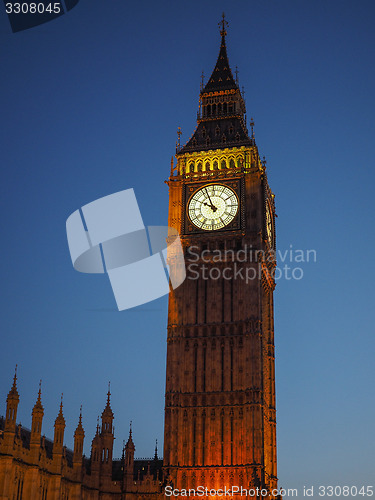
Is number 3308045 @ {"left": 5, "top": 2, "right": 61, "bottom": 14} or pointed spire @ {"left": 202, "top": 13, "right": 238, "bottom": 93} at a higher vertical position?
pointed spire @ {"left": 202, "top": 13, "right": 238, "bottom": 93}

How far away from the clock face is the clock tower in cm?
11

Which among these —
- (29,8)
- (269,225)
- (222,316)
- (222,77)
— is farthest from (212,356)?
(29,8)

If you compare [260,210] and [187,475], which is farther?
[260,210]

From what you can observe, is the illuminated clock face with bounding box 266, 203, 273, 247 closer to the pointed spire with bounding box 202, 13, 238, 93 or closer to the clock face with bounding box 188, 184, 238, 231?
the clock face with bounding box 188, 184, 238, 231

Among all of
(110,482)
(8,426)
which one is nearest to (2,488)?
(8,426)

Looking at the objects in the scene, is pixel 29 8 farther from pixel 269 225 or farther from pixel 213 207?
pixel 269 225

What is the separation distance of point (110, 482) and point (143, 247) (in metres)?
24.6

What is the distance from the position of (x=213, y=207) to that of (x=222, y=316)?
12.1 metres

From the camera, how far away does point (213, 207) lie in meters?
86.5

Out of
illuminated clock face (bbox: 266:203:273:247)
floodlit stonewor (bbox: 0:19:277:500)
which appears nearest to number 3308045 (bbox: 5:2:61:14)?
floodlit stonewor (bbox: 0:19:277:500)

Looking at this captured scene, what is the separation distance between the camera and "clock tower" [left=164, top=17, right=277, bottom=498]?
251 ft

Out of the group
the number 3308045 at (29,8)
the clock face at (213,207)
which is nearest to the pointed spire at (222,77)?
the clock face at (213,207)

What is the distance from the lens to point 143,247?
285ft

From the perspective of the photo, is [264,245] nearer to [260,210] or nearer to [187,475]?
[260,210]
